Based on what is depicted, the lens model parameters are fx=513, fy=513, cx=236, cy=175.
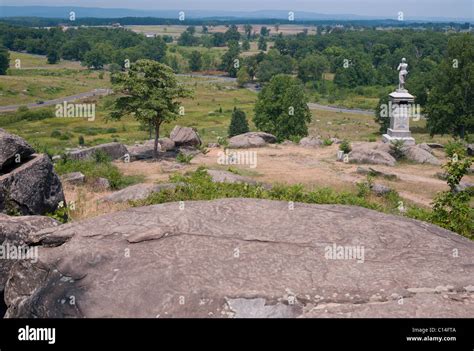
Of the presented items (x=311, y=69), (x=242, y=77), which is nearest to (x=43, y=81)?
(x=242, y=77)

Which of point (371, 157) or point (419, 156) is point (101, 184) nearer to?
point (371, 157)

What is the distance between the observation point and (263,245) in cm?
1071

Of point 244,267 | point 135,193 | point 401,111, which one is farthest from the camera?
point 401,111

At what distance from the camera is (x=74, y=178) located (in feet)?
85.9

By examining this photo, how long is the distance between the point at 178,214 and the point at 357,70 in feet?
394

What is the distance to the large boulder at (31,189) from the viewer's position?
1584 centimetres

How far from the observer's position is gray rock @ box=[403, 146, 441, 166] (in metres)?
38.8

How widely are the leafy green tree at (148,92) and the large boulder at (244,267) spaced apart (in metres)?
25.8

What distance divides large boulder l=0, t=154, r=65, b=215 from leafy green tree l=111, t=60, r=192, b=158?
19.5 m

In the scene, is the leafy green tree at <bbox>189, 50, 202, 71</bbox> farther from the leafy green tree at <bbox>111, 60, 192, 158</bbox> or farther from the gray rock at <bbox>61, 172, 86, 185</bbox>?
the gray rock at <bbox>61, 172, 86, 185</bbox>

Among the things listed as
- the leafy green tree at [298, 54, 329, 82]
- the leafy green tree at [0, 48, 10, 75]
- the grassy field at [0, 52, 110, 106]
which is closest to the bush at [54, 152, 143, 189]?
the grassy field at [0, 52, 110, 106]

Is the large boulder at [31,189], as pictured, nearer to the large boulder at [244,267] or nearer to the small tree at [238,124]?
the large boulder at [244,267]

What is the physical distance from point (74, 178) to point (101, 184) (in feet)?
4.59

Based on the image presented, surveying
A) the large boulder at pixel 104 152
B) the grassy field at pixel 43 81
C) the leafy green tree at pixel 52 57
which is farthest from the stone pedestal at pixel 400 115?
the leafy green tree at pixel 52 57
